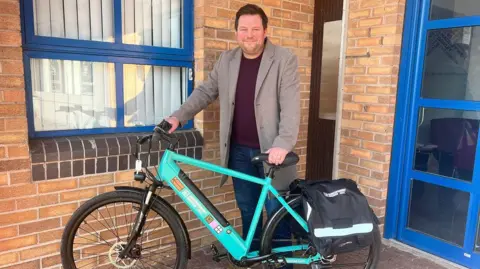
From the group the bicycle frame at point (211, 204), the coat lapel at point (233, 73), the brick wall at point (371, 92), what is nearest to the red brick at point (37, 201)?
the bicycle frame at point (211, 204)

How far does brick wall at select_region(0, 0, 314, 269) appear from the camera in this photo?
2293mm

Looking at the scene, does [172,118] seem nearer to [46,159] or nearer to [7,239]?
[46,159]

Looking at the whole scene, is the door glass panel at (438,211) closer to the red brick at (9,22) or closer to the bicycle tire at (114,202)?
the bicycle tire at (114,202)

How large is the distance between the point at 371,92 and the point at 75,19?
2517 mm

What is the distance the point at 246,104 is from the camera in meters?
2.56

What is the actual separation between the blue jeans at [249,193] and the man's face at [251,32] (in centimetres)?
71

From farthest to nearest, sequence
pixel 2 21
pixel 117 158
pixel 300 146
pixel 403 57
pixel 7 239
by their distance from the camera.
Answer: pixel 300 146, pixel 403 57, pixel 117 158, pixel 7 239, pixel 2 21

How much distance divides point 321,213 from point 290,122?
61 centimetres

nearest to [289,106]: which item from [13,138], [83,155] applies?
[83,155]

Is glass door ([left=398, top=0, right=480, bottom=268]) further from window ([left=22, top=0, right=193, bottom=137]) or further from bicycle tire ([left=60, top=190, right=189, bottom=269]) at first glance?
bicycle tire ([left=60, top=190, right=189, bottom=269])

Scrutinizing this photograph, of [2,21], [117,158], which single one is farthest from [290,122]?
[2,21]

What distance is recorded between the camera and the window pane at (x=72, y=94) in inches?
101

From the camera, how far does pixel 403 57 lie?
3281 millimetres

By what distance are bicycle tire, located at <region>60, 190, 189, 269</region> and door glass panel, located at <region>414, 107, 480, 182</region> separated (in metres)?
2.18
